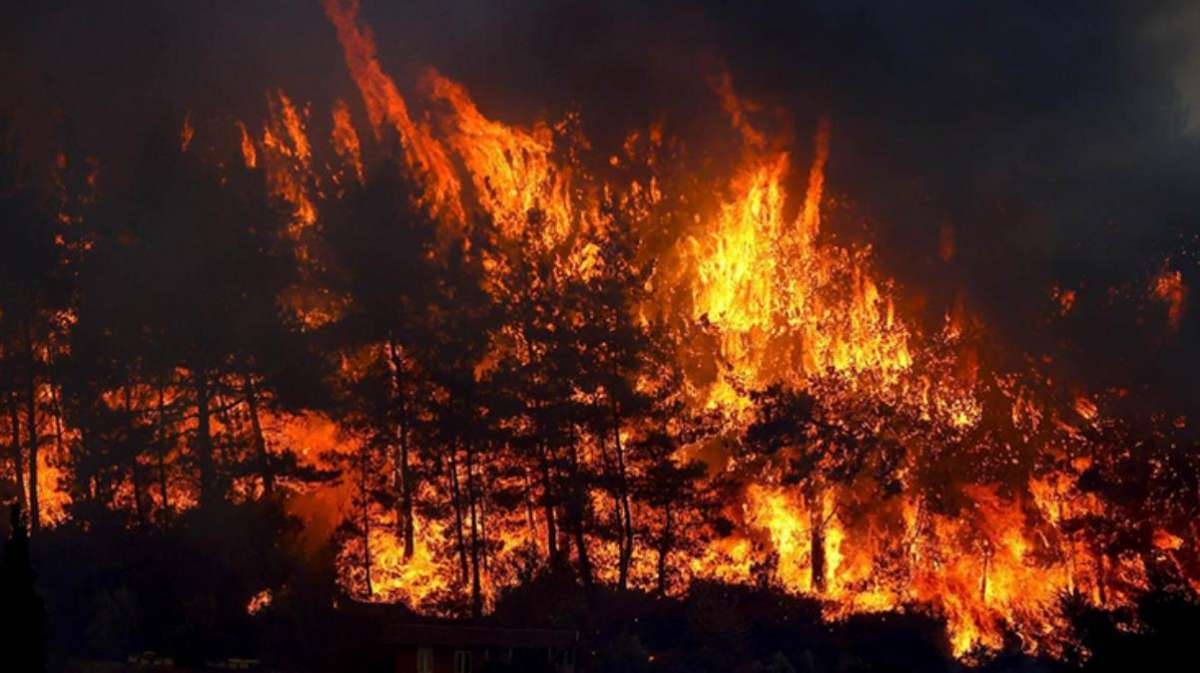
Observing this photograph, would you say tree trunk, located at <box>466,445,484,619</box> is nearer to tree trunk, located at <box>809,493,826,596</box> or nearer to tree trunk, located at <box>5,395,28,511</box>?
tree trunk, located at <box>809,493,826,596</box>

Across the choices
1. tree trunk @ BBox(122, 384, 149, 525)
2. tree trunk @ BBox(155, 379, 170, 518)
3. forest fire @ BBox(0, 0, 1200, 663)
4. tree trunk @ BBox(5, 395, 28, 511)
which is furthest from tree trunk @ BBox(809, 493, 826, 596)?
tree trunk @ BBox(5, 395, 28, 511)

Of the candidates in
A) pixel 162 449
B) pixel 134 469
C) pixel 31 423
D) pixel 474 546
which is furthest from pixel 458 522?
pixel 31 423

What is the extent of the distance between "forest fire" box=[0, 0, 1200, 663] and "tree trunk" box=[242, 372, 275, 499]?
0.15 metres

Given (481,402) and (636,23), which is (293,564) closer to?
(481,402)

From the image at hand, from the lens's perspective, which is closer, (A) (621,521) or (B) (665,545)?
(B) (665,545)

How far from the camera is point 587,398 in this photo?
48.9 metres

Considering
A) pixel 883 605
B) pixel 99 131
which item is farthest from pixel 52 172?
pixel 883 605

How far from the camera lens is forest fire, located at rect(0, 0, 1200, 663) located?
1852 inches

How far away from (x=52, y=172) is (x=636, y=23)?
26868mm

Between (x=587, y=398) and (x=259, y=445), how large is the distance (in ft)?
39.4

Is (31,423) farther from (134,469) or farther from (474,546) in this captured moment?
(474,546)

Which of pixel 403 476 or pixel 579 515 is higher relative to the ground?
pixel 403 476

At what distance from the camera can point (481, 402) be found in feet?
159

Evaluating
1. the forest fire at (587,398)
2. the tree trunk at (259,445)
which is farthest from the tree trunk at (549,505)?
the tree trunk at (259,445)
